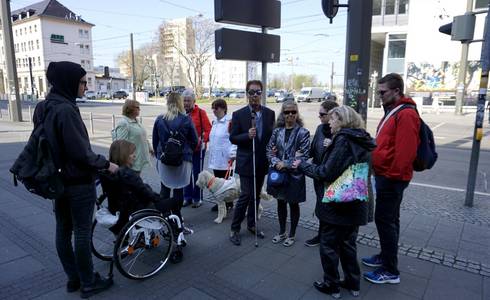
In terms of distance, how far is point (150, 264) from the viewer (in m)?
3.56

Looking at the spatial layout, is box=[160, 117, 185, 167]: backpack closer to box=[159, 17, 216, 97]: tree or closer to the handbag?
the handbag

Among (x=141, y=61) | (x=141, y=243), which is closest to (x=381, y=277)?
(x=141, y=243)

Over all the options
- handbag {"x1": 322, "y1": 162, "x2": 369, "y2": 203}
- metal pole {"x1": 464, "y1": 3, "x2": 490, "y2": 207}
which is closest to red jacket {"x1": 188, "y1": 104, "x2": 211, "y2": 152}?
handbag {"x1": 322, "y1": 162, "x2": 369, "y2": 203}

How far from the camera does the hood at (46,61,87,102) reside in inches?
103

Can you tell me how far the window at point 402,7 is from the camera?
33562 millimetres

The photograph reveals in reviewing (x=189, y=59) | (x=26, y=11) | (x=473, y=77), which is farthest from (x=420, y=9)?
(x=26, y=11)

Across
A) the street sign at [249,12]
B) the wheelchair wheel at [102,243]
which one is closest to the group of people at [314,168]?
the wheelchair wheel at [102,243]

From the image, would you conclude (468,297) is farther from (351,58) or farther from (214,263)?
(351,58)

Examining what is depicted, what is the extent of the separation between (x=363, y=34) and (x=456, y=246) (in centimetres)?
277

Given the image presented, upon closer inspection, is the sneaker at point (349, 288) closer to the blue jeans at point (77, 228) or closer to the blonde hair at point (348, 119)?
the blonde hair at point (348, 119)

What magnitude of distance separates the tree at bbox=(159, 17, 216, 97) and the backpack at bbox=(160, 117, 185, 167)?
4200 centimetres

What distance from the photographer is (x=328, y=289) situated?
3023 mm

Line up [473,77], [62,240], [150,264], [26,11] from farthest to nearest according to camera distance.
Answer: [26,11], [473,77], [150,264], [62,240]

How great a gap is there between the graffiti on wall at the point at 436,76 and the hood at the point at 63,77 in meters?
33.2
